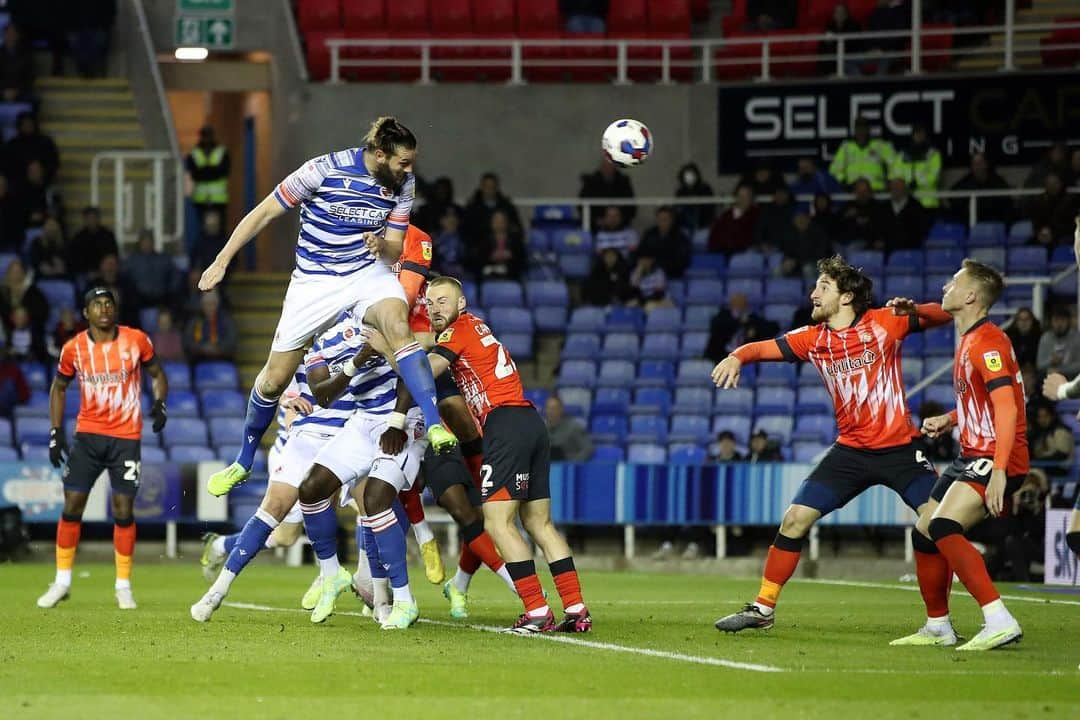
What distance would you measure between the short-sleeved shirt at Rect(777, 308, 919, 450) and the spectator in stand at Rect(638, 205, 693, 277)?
1333cm

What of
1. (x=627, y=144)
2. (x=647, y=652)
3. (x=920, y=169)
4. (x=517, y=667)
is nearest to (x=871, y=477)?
(x=647, y=652)

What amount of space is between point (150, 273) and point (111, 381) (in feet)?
30.5

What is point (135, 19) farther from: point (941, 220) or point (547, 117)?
point (941, 220)

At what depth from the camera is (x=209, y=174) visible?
25.2 metres

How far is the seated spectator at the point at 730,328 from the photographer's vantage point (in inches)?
848

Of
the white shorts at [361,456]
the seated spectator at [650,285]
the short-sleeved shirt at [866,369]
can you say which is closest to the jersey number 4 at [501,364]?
the white shorts at [361,456]

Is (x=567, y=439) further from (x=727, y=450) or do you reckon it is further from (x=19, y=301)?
(x=19, y=301)

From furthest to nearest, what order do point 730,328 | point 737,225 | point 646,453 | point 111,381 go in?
point 737,225
point 730,328
point 646,453
point 111,381

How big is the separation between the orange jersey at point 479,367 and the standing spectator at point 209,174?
Result: 14.9 meters

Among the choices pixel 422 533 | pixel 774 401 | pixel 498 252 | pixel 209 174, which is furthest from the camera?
pixel 209 174

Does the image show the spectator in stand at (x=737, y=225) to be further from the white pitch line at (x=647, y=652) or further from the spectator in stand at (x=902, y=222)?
the white pitch line at (x=647, y=652)

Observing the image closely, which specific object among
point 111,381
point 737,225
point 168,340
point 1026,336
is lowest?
point 111,381

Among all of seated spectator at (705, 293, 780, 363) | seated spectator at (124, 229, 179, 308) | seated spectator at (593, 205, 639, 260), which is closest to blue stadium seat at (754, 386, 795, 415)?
seated spectator at (705, 293, 780, 363)

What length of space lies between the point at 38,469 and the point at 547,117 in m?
9.63
